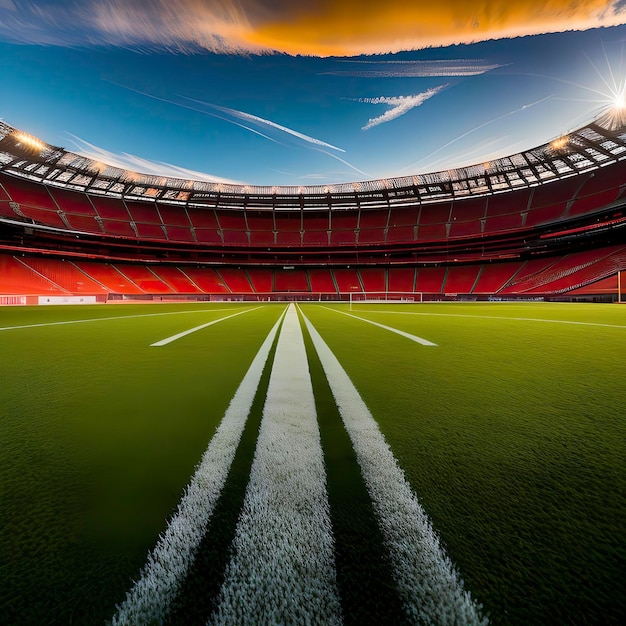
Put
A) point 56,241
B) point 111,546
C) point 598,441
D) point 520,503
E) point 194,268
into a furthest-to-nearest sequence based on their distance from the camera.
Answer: point 194,268
point 56,241
point 598,441
point 520,503
point 111,546

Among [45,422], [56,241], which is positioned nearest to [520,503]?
[45,422]

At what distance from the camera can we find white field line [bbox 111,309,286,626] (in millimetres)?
729

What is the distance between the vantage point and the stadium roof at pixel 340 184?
112 feet

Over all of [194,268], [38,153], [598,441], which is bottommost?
[598,441]

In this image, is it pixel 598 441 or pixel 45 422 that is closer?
pixel 598 441

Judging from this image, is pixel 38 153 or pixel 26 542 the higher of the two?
pixel 38 153

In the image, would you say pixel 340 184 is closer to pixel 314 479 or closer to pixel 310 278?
pixel 310 278

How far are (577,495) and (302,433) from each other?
45.0 inches

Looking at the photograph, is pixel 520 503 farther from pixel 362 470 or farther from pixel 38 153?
pixel 38 153

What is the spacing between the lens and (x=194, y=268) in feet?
161

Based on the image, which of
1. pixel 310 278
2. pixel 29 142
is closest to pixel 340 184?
pixel 310 278

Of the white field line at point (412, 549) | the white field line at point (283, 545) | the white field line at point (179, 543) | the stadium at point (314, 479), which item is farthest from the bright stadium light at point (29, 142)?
the white field line at point (412, 549)

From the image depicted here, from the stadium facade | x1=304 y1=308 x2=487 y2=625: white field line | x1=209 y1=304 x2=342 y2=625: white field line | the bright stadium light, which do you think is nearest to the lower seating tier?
the stadium facade

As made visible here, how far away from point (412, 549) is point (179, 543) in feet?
2.17
